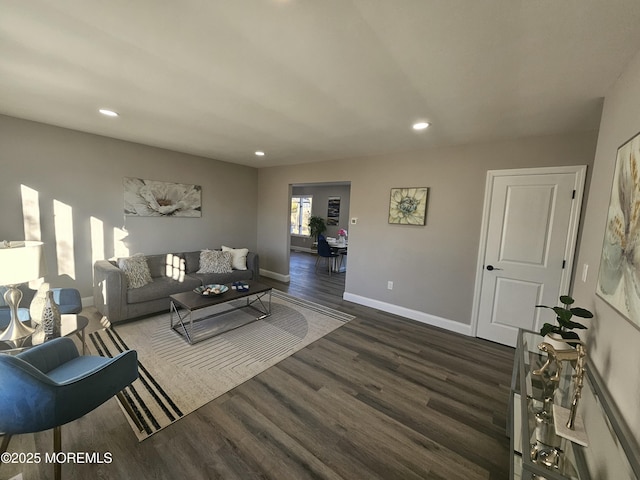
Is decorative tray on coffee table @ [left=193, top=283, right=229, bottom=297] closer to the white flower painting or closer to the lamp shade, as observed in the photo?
the lamp shade

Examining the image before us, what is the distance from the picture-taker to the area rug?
1.89 meters

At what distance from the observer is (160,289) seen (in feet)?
11.0

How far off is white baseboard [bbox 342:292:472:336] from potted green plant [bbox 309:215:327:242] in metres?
3.99

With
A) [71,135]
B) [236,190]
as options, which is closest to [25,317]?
[71,135]

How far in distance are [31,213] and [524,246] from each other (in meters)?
5.77

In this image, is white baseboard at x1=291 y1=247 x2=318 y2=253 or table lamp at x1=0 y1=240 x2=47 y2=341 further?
white baseboard at x1=291 y1=247 x2=318 y2=253

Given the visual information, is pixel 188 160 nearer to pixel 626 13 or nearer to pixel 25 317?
pixel 25 317

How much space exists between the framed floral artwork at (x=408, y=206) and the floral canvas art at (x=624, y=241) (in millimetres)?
2052

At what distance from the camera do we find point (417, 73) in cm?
164

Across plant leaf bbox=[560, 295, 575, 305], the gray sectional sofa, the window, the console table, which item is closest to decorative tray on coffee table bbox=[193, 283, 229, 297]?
the gray sectional sofa

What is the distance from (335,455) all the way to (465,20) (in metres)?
2.45

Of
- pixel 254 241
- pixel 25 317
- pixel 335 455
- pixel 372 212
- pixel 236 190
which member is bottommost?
pixel 335 455

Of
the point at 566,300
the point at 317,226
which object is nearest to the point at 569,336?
the point at 566,300

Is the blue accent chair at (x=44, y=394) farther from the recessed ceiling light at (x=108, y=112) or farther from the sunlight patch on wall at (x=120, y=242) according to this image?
the sunlight patch on wall at (x=120, y=242)
